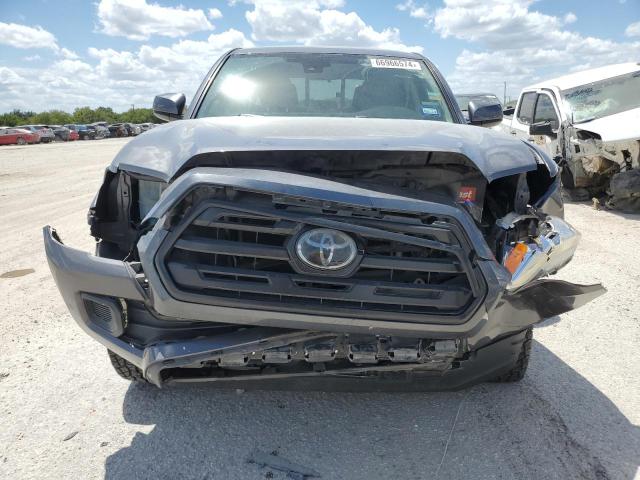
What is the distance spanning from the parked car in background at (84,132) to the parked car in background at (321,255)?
47105 millimetres

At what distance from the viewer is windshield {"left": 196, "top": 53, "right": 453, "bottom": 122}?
11.2 ft

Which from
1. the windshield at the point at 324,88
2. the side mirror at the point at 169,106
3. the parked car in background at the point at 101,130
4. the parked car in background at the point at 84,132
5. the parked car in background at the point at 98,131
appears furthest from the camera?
the parked car in background at the point at 101,130

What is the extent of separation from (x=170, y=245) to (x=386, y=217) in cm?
80

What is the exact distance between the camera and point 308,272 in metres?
1.89

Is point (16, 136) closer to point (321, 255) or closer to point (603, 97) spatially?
point (603, 97)

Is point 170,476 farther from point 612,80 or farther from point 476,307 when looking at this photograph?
point 612,80

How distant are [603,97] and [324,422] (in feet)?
27.2

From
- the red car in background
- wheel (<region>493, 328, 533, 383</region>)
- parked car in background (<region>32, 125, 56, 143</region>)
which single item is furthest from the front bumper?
parked car in background (<region>32, 125, 56, 143</region>)

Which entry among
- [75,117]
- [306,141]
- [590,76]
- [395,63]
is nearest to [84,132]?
[75,117]

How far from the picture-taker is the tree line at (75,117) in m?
59.3

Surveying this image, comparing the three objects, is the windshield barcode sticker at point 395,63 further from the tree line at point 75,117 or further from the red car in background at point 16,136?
the tree line at point 75,117

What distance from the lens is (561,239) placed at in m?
2.15

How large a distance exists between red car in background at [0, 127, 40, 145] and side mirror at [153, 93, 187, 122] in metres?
36.9

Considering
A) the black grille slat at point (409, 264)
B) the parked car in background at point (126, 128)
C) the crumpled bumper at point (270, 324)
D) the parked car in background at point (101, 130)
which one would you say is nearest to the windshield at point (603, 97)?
the crumpled bumper at point (270, 324)
